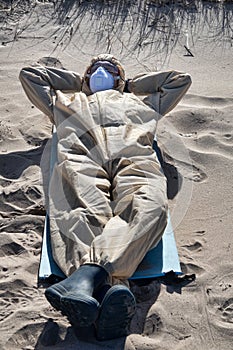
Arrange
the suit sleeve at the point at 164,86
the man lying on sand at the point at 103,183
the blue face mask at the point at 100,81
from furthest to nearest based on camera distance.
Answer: the suit sleeve at the point at 164,86, the blue face mask at the point at 100,81, the man lying on sand at the point at 103,183

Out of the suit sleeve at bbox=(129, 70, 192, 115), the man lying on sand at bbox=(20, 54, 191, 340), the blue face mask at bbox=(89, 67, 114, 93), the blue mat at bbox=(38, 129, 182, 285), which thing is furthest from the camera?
the suit sleeve at bbox=(129, 70, 192, 115)

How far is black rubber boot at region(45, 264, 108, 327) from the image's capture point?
2.82 metres

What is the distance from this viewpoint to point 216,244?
379 centimetres

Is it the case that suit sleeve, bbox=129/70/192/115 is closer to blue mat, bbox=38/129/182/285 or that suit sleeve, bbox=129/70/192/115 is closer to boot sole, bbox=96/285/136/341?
blue mat, bbox=38/129/182/285

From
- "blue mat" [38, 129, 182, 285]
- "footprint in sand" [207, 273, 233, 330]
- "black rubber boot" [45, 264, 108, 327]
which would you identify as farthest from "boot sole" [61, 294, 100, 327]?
"footprint in sand" [207, 273, 233, 330]

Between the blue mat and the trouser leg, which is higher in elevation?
the trouser leg

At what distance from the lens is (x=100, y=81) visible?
452 centimetres

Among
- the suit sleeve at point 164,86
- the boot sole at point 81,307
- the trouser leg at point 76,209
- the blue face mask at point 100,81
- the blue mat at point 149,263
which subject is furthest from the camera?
the suit sleeve at point 164,86

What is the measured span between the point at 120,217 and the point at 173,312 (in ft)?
1.84

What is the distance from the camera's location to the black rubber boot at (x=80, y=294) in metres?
2.82

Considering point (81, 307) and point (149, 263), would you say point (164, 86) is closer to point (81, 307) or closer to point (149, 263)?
point (149, 263)

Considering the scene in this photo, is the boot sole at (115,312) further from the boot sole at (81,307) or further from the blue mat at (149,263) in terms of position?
the blue mat at (149,263)

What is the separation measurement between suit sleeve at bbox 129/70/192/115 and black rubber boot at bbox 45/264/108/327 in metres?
1.92

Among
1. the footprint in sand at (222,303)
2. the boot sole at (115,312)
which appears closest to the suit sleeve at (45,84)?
the footprint in sand at (222,303)
